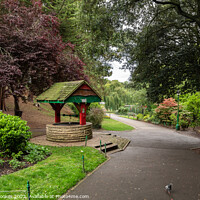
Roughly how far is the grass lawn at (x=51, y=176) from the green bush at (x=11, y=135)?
3.89 feet

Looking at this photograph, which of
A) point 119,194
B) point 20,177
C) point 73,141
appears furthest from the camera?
point 73,141

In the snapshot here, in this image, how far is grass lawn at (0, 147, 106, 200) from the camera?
191 inches

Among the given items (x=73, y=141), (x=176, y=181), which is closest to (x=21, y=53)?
(x=73, y=141)

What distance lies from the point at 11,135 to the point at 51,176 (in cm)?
233

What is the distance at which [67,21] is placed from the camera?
2131cm

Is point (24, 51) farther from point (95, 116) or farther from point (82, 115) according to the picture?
point (95, 116)

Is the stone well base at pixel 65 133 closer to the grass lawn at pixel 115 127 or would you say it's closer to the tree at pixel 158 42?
the tree at pixel 158 42

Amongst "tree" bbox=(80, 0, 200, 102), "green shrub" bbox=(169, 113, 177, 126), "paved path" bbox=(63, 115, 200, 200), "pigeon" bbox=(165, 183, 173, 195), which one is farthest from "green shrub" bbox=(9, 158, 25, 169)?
"green shrub" bbox=(169, 113, 177, 126)

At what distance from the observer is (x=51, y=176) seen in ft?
19.1

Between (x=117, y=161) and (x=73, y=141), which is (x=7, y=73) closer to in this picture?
(x=73, y=141)

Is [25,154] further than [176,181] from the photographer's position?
Yes

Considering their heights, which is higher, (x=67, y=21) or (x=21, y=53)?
(x=67, y=21)

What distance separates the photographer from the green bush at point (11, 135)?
663cm

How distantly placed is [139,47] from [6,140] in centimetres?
921
